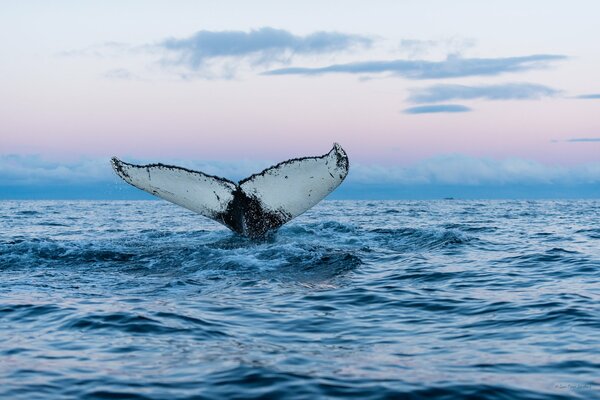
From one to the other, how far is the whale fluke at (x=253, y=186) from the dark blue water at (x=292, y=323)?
0.79m

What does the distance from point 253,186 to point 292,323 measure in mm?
5010

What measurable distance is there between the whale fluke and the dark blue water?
0.79 m

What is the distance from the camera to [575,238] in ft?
61.6

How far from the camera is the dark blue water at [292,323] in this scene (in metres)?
5.19

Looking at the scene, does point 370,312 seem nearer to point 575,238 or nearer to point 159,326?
point 159,326

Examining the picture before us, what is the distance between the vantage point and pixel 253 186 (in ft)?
39.4

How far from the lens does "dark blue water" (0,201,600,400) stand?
17.0ft

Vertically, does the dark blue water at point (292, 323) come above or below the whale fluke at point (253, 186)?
below

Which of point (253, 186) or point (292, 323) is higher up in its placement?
point (253, 186)

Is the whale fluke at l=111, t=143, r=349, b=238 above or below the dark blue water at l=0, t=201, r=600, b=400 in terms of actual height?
above

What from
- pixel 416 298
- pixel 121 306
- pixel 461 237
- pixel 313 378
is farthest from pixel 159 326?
pixel 461 237

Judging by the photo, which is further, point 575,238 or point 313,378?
point 575,238

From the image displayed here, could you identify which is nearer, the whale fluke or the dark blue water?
the dark blue water

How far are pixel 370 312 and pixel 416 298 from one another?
1.17 m
